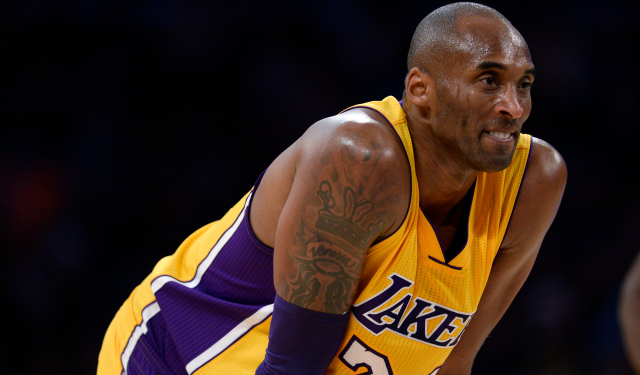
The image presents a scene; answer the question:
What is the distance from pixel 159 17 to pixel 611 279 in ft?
10.6

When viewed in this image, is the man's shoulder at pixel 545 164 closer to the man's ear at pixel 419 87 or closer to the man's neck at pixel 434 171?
the man's neck at pixel 434 171

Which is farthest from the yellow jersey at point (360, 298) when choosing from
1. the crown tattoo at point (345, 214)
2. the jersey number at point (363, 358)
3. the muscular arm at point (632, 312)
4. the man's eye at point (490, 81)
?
the muscular arm at point (632, 312)

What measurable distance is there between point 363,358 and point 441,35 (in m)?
0.87

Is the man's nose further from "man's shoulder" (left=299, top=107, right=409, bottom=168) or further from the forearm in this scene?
the forearm

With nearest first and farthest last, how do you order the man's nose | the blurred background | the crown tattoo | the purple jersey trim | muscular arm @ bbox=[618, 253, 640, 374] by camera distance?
muscular arm @ bbox=[618, 253, 640, 374]
the crown tattoo
the man's nose
the purple jersey trim
the blurred background

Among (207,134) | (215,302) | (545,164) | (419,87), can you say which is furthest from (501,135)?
(207,134)

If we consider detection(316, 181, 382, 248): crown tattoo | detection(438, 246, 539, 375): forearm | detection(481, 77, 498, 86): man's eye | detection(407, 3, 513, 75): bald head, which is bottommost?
detection(438, 246, 539, 375): forearm

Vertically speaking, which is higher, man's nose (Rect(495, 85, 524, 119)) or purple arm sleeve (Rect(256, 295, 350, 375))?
man's nose (Rect(495, 85, 524, 119))

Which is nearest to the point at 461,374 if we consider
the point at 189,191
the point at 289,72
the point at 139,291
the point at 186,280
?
the point at 186,280

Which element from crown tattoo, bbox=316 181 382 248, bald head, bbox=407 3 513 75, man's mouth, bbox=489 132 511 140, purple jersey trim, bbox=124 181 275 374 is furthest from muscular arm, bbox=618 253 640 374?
purple jersey trim, bbox=124 181 275 374

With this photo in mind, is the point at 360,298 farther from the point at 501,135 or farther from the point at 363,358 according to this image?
the point at 501,135

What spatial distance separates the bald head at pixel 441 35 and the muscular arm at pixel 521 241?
47 cm

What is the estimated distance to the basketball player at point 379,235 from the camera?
4.60ft

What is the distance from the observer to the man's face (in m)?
1.49
